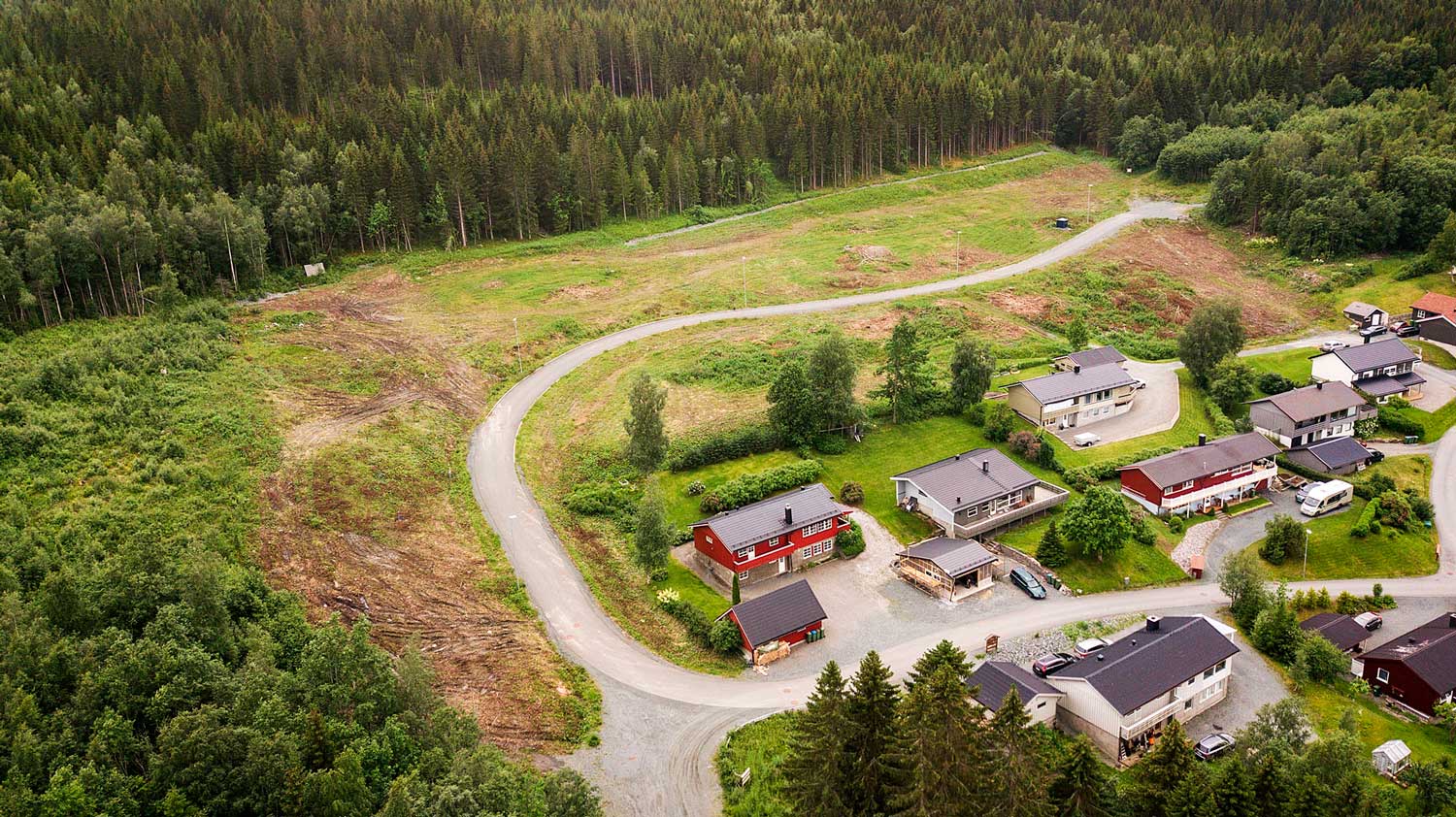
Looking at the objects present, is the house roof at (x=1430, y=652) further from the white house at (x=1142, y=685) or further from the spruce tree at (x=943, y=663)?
the spruce tree at (x=943, y=663)

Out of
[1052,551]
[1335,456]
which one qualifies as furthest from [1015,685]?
[1335,456]

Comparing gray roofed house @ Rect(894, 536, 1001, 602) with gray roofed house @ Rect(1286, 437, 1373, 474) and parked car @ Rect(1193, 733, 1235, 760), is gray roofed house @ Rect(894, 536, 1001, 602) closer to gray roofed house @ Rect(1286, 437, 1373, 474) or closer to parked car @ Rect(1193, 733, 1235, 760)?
parked car @ Rect(1193, 733, 1235, 760)

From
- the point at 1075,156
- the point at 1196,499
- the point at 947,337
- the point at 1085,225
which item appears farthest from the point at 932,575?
the point at 1075,156

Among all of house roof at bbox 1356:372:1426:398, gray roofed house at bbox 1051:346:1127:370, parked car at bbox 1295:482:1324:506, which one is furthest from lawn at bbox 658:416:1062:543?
house roof at bbox 1356:372:1426:398

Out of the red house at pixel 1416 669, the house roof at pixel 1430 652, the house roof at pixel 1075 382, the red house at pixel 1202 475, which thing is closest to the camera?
the red house at pixel 1416 669

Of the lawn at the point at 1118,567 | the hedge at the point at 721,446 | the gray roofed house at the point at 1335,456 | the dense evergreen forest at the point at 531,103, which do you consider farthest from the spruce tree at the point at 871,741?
the dense evergreen forest at the point at 531,103
